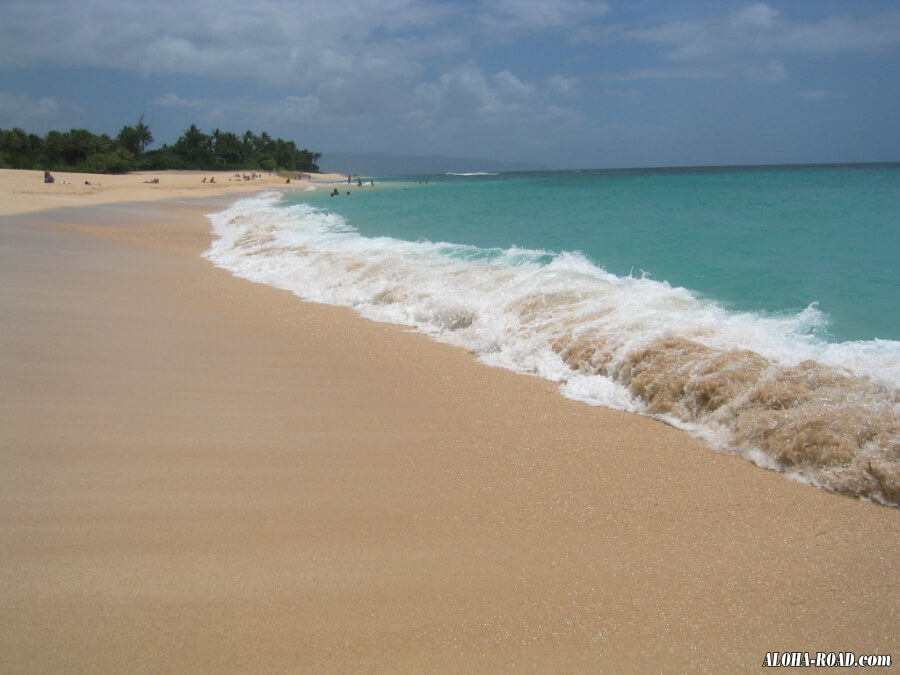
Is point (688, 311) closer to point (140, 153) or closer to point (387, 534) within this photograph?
point (387, 534)

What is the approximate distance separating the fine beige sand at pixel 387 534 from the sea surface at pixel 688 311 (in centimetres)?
34

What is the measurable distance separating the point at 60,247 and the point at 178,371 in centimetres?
905

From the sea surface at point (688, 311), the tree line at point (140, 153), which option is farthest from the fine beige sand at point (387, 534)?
the tree line at point (140, 153)

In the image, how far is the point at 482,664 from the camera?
2.22 metres

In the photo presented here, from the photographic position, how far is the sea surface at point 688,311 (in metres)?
4.00

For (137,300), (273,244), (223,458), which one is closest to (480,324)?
(223,458)

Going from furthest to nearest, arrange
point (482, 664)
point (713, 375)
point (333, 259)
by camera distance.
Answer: point (333, 259), point (713, 375), point (482, 664)

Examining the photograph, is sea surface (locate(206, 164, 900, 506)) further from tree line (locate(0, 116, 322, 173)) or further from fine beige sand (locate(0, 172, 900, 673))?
tree line (locate(0, 116, 322, 173))

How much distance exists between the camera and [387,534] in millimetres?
2932

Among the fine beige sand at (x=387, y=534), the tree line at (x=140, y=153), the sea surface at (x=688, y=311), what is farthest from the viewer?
the tree line at (x=140, y=153)

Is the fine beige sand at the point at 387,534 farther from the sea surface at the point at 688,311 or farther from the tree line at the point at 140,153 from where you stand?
the tree line at the point at 140,153

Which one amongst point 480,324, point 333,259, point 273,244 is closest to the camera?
point 480,324

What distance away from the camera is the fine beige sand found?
2283 millimetres

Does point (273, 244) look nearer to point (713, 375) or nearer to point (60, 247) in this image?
point (60, 247)
